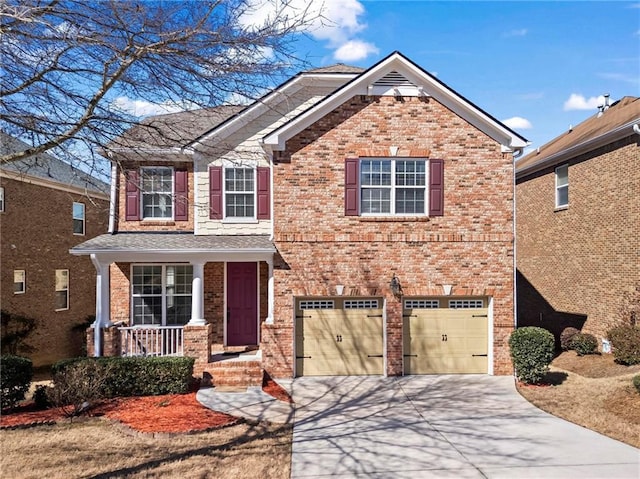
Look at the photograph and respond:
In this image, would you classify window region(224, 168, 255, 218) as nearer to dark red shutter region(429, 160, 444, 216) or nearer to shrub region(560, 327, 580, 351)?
dark red shutter region(429, 160, 444, 216)

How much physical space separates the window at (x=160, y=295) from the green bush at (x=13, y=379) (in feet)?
11.8

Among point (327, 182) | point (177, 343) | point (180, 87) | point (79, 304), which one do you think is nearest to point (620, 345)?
point (327, 182)

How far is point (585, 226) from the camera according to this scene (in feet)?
50.6

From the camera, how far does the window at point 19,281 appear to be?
17312 millimetres

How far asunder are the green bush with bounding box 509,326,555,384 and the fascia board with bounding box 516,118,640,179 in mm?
6831

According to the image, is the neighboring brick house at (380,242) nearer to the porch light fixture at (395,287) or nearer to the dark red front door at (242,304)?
the porch light fixture at (395,287)

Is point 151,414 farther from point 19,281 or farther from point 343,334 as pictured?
point 19,281

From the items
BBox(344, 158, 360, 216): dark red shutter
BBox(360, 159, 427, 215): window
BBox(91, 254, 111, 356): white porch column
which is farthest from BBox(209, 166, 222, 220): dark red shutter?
BBox(360, 159, 427, 215): window

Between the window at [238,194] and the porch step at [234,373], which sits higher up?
the window at [238,194]

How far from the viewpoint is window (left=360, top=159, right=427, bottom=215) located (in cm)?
1215

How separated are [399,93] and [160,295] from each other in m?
8.90

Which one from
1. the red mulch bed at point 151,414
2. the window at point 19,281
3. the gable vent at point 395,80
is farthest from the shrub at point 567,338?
the window at point 19,281

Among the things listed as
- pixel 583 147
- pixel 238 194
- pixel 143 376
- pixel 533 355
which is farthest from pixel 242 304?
pixel 583 147

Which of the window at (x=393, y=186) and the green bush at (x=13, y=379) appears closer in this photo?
the green bush at (x=13, y=379)
